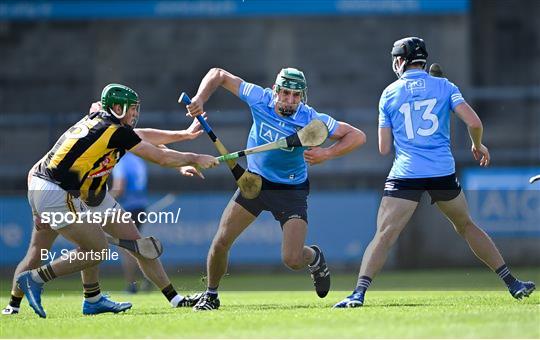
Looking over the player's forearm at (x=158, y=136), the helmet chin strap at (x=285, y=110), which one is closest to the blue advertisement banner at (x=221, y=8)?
the player's forearm at (x=158, y=136)

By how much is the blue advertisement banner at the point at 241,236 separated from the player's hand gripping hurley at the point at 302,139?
6855 millimetres

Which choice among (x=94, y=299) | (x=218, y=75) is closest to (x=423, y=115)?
(x=218, y=75)

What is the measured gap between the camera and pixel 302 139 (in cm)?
971

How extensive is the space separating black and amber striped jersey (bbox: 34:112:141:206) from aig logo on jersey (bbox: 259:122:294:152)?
125 centimetres

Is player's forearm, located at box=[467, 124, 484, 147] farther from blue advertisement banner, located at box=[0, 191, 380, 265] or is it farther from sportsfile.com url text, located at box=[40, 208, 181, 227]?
blue advertisement banner, located at box=[0, 191, 380, 265]

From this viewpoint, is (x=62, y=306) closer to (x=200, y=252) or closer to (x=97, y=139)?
(x=97, y=139)

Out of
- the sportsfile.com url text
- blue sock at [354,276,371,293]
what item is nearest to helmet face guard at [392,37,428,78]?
blue sock at [354,276,371,293]

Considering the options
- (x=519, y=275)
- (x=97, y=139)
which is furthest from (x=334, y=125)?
(x=519, y=275)

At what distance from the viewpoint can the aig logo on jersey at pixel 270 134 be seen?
992 cm

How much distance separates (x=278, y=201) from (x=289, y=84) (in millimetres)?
956

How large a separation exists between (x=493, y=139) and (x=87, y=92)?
7.56 metres

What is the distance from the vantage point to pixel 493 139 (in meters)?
22.0

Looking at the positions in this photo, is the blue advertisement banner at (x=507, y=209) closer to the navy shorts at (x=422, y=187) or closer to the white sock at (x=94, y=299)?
the navy shorts at (x=422, y=187)

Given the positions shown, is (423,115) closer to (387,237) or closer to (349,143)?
(349,143)
